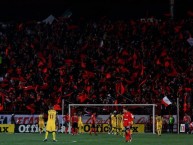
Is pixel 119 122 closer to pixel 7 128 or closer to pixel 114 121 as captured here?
pixel 114 121

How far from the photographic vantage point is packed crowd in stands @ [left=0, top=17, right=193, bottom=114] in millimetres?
51094

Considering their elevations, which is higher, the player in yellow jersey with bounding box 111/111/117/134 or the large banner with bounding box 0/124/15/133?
the player in yellow jersey with bounding box 111/111/117/134

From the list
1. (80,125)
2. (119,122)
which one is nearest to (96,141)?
(119,122)


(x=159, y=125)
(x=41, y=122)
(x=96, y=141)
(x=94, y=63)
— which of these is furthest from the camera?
(x=94, y=63)

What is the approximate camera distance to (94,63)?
183 feet

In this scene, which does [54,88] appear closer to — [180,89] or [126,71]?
[126,71]

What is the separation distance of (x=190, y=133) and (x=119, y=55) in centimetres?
1177

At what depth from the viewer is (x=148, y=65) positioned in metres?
54.7

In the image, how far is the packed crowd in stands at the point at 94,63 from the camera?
51.1 m

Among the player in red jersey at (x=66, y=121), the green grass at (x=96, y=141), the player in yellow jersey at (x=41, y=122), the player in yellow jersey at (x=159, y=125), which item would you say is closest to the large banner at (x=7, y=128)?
the player in yellow jersey at (x=41, y=122)

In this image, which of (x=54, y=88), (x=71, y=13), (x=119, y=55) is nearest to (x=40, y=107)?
(x=54, y=88)

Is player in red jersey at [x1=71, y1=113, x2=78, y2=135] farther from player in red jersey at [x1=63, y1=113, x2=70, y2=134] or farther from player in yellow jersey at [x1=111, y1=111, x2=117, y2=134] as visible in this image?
player in yellow jersey at [x1=111, y1=111, x2=117, y2=134]

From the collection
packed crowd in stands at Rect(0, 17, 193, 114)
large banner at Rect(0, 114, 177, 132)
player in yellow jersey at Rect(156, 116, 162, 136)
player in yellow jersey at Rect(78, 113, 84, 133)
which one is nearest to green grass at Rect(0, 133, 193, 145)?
player in yellow jersey at Rect(156, 116, 162, 136)

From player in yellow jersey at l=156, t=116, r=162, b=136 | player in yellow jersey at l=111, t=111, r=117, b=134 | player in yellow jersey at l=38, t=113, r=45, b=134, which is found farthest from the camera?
player in yellow jersey at l=38, t=113, r=45, b=134
